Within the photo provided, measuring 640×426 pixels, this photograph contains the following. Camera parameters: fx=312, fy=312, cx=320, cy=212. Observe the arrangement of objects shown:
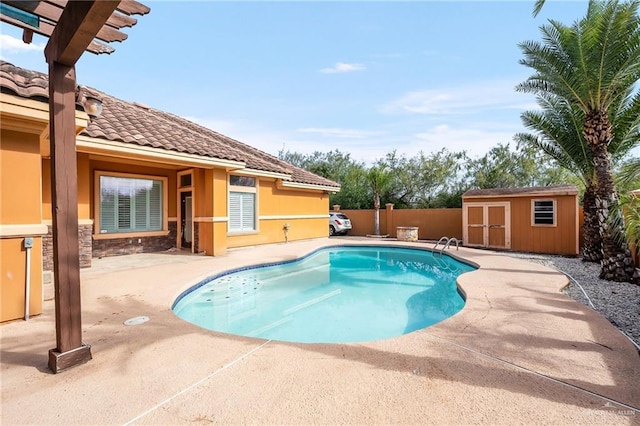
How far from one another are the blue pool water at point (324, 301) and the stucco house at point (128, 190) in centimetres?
245

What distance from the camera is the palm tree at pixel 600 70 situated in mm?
7328

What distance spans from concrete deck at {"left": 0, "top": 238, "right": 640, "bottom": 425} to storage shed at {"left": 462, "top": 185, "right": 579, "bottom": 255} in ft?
29.4

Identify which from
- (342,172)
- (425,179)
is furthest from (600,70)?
(342,172)

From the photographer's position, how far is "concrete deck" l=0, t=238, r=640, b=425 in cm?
235

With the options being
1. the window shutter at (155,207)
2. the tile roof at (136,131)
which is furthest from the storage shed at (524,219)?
the window shutter at (155,207)

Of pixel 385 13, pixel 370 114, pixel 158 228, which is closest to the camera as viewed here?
pixel 385 13

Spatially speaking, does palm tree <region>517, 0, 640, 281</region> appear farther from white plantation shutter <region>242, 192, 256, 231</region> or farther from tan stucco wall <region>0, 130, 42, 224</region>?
tan stucco wall <region>0, 130, 42, 224</region>

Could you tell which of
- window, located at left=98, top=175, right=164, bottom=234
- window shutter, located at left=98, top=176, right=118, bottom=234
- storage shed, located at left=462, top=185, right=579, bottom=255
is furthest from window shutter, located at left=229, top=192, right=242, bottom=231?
storage shed, located at left=462, top=185, right=579, bottom=255

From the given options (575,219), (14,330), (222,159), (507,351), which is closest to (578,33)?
(575,219)

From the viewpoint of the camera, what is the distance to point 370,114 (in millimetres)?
22672

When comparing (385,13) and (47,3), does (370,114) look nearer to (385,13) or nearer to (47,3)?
(385,13)

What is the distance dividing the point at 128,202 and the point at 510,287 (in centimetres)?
1123

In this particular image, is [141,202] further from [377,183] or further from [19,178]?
[377,183]

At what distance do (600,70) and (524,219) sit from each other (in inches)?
Answer: 257
